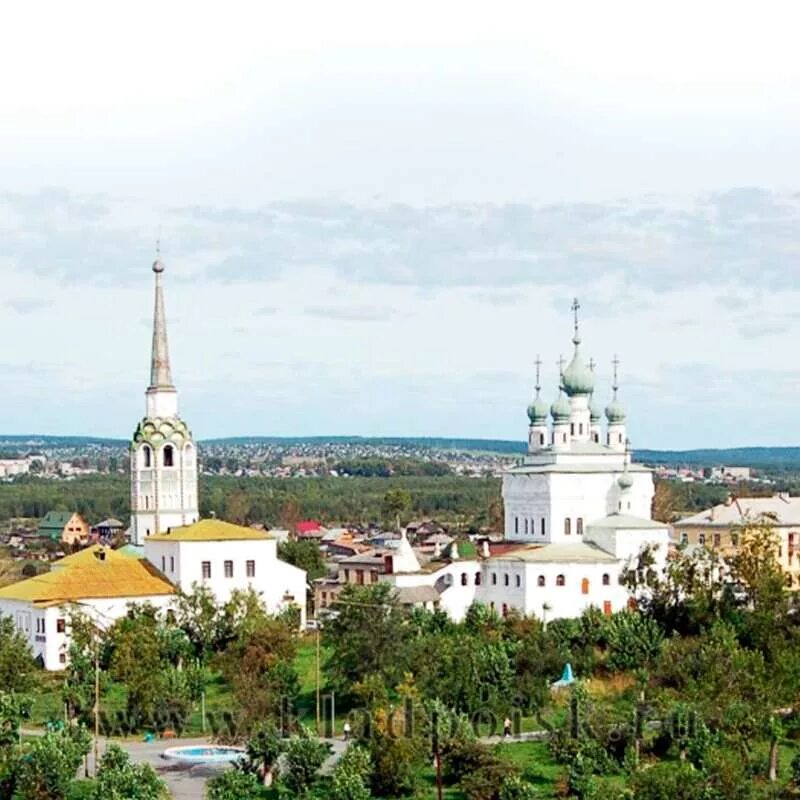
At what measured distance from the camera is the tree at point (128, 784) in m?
32.8

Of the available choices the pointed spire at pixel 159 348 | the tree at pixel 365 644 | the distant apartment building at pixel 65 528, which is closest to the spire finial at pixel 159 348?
the pointed spire at pixel 159 348

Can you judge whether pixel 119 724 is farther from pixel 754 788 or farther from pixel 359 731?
pixel 754 788

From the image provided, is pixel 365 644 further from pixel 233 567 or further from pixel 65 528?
pixel 65 528

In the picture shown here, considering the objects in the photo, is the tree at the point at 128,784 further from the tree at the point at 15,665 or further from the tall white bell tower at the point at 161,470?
the tall white bell tower at the point at 161,470

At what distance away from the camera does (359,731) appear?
3825 cm

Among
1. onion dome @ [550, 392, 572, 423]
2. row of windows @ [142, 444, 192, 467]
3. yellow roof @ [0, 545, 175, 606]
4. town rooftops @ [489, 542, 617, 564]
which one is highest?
onion dome @ [550, 392, 572, 423]

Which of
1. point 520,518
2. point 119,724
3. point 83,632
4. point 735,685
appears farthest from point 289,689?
point 520,518

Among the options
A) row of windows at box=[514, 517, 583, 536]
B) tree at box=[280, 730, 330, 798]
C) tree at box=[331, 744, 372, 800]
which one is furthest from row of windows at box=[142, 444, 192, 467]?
tree at box=[280, 730, 330, 798]

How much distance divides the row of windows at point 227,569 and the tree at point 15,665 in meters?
8.62

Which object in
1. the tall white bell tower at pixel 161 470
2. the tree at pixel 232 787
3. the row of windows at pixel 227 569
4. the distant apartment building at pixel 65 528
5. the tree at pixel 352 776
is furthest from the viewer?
the distant apartment building at pixel 65 528

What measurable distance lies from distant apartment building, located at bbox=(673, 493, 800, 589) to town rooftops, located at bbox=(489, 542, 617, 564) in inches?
371

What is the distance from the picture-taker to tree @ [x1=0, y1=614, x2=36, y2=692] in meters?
A: 44.5

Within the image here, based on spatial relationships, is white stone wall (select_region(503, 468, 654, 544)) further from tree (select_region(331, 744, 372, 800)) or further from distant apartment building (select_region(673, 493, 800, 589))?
tree (select_region(331, 744, 372, 800))

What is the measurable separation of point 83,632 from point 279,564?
9.39m
